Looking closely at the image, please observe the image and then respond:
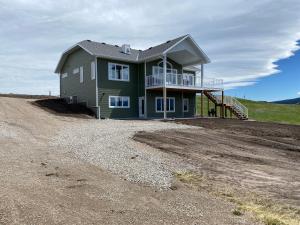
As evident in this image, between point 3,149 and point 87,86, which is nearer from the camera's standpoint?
point 3,149

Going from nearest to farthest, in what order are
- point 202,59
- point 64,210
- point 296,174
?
1. point 64,210
2. point 296,174
3. point 202,59

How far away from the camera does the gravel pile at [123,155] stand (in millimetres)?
10500

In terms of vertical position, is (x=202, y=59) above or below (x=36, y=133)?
above

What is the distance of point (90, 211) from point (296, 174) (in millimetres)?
8201

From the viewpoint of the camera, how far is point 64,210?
709 centimetres

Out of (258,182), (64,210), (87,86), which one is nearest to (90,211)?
(64,210)

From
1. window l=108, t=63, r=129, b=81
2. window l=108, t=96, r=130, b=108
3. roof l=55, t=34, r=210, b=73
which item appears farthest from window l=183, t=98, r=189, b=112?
window l=108, t=63, r=129, b=81

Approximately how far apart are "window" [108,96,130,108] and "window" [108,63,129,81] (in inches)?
68.0

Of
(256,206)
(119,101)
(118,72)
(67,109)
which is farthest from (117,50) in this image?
(256,206)

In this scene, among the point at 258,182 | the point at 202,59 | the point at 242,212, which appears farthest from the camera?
the point at 202,59

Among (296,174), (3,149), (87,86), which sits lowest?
(296,174)

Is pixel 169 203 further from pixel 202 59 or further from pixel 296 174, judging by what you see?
pixel 202 59

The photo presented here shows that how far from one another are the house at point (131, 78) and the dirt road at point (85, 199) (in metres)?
18.6

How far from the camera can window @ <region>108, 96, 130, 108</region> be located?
3075 centimetres
